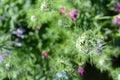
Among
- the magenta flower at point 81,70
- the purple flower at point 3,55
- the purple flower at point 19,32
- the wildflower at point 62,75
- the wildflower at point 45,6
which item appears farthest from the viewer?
the purple flower at point 19,32

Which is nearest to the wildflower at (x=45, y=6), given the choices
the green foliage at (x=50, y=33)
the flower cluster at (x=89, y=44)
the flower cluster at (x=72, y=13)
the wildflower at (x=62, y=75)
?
the green foliage at (x=50, y=33)

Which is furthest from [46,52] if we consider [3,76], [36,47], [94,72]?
[3,76]

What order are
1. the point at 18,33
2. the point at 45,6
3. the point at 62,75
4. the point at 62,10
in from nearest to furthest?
1. the point at 62,75
2. the point at 45,6
3. the point at 62,10
4. the point at 18,33

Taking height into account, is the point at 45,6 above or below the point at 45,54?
above

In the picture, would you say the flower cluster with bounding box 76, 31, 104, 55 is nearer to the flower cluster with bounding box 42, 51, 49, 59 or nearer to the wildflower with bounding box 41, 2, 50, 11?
the wildflower with bounding box 41, 2, 50, 11

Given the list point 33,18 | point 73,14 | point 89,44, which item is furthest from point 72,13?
point 89,44

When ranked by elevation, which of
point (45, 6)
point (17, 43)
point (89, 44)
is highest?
point (45, 6)

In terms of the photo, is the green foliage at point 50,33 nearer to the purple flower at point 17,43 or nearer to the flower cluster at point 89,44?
the purple flower at point 17,43

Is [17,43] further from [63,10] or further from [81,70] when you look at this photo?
[81,70]

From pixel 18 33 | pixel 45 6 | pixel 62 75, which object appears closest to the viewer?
pixel 62 75

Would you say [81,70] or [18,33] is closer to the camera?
[81,70]

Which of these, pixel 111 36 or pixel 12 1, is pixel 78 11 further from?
pixel 12 1
